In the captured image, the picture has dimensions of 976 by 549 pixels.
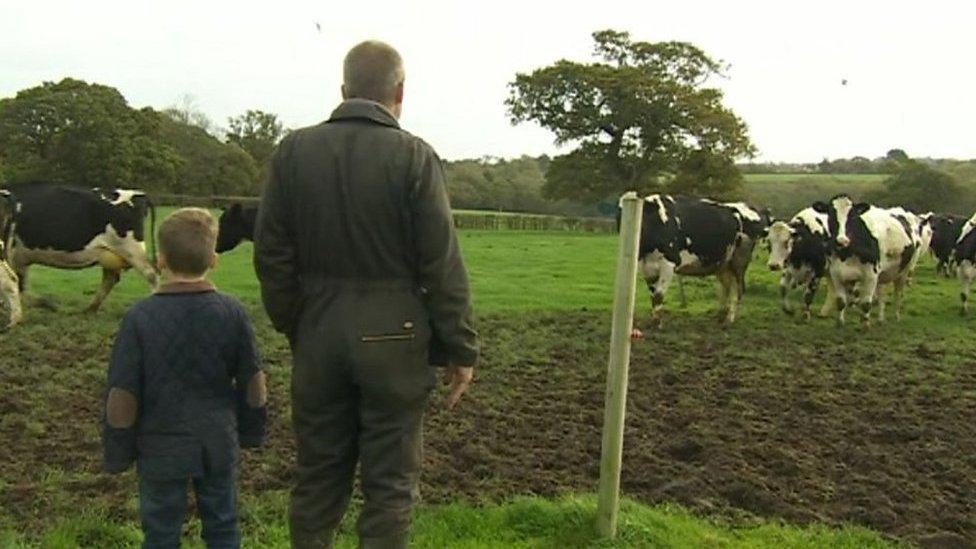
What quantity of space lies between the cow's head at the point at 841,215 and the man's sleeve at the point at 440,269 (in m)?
12.5

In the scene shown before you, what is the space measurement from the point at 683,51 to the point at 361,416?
51.3 meters

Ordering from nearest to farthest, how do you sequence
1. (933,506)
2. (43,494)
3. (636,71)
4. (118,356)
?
(118,356) < (43,494) < (933,506) < (636,71)

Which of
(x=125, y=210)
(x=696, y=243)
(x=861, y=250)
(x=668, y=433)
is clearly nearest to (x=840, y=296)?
(x=861, y=250)

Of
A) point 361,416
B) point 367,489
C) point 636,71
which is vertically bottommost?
point 367,489

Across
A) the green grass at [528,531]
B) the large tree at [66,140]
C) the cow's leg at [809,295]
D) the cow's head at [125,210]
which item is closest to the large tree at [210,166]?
the large tree at [66,140]

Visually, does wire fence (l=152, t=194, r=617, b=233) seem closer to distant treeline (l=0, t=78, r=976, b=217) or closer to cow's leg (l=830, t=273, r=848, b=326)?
distant treeline (l=0, t=78, r=976, b=217)

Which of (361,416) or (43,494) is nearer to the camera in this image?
(361,416)

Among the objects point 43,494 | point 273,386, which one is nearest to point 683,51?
point 273,386

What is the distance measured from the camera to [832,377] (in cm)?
1039

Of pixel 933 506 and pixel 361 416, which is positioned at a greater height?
pixel 361 416

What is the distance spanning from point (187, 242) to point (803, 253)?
13.9 meters

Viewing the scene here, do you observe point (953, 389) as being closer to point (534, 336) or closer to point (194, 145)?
point (534, 336)

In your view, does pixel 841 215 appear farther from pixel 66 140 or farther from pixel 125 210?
pixel 66 140

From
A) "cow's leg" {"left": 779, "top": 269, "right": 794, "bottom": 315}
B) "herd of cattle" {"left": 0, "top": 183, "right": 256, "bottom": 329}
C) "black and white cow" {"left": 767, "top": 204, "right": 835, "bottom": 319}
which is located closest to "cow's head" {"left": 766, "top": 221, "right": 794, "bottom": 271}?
"black and white cow" {"left": 767, "top": 204, "right": 835, "bottom": 319}
